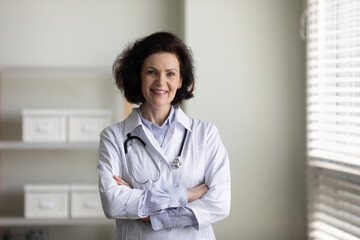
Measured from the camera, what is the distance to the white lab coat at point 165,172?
2012mm

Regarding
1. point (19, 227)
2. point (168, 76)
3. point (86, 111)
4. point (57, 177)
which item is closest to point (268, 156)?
point (86, 111)

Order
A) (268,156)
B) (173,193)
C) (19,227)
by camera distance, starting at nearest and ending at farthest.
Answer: (173,193), (268,156), (19,227)

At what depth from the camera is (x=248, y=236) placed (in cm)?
398

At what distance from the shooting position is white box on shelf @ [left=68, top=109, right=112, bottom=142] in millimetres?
3898

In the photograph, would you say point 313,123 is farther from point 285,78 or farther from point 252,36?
point 252,36

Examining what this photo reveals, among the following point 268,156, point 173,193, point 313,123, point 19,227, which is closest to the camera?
point 173,193

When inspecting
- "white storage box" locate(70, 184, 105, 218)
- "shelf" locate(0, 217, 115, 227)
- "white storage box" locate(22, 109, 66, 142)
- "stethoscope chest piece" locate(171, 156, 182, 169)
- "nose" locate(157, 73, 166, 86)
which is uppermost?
"nose" locate(157, 73, 166, 86)

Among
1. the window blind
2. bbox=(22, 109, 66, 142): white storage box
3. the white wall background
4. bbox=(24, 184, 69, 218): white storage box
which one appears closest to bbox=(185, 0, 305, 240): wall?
the white wall background

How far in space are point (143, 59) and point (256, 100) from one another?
2062 mm

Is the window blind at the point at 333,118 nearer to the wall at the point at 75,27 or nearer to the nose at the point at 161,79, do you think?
the wall at the point at 75,27

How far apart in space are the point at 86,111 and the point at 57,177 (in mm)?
662

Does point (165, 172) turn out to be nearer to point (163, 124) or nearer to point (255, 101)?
point (163, 124)

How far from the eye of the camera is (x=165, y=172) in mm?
2027

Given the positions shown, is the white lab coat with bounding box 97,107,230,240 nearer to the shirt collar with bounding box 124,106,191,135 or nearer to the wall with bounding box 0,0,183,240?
the shirt collar with bounding box 124,106,191,135
